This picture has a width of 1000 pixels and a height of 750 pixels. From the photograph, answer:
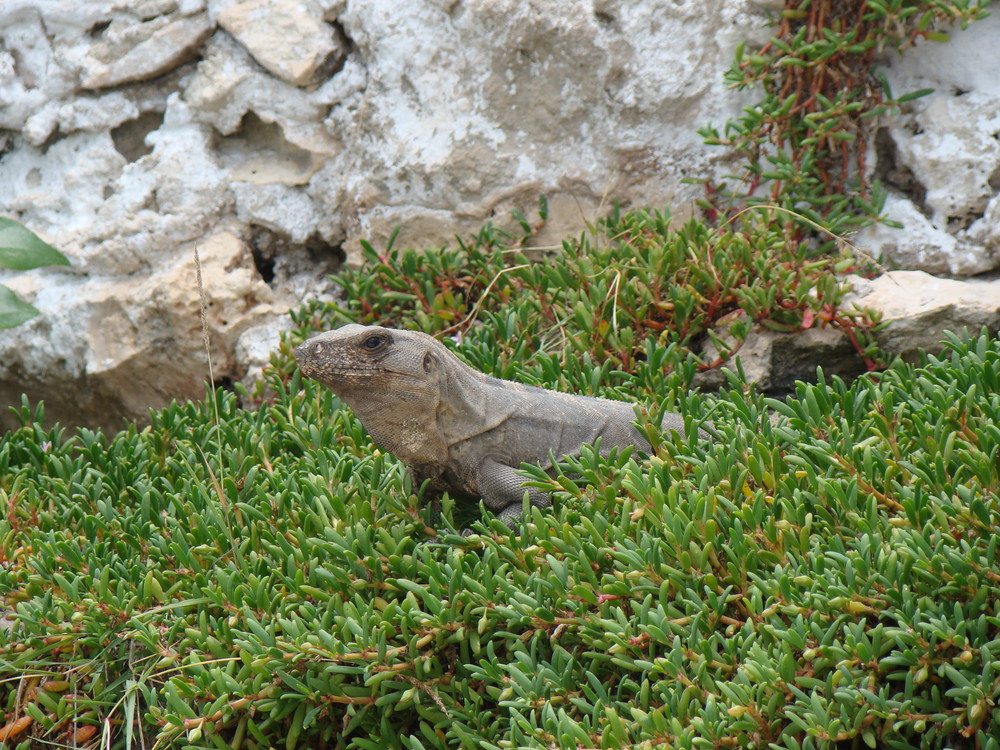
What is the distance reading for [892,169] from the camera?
5352 millimetres

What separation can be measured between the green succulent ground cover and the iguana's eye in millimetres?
550

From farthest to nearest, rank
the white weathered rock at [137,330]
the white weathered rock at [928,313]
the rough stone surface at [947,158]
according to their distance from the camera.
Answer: the white weathered rock at [137,330]
the rough stone surface at [947,158]
the white weathered rock at [928,313]

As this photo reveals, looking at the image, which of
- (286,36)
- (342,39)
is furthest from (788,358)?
(286,36)

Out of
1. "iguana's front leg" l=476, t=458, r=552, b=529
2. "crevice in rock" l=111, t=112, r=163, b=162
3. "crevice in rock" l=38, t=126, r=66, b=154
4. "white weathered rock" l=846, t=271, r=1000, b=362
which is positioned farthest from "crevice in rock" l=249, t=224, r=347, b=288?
"white weathered rock" l=846, t=271, r=1000, b=362

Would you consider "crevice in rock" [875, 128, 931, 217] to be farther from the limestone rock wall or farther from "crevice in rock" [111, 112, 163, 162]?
"crevice in rock" [111, 112, 163, 162]

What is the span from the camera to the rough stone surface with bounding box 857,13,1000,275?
5.04 metres

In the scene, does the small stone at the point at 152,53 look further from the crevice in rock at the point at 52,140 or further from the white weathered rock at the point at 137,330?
the white weathered rock at the point at 137,330

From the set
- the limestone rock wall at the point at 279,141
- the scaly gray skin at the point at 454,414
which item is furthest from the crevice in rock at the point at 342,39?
the scaly gray skin at the point at 454,414

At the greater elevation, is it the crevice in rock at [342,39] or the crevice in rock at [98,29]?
the crevice in rock at [98,29]

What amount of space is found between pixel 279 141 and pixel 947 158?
12.2ft

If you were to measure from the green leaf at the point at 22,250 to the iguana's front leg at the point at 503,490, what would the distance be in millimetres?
2214

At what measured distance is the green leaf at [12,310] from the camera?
4.49m

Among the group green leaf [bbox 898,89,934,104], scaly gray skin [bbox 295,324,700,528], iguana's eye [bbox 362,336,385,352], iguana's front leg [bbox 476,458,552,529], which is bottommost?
iguana's front leg [bbox 476,458,552,529]

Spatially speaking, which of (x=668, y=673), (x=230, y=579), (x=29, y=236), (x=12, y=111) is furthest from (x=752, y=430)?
(x=12, y=111)
